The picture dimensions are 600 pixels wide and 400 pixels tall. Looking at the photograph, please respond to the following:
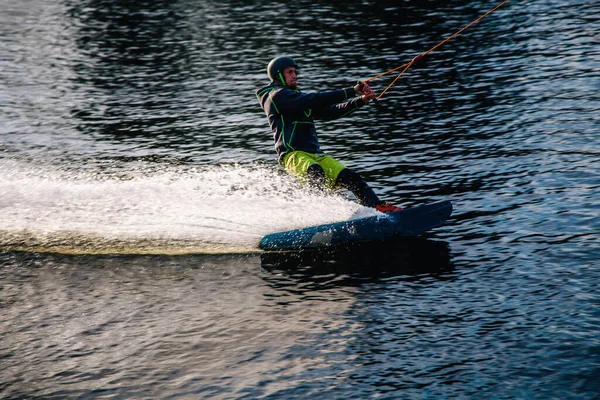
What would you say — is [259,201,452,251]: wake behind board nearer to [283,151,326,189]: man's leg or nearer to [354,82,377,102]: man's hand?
[283,151,326,189]: man's leg

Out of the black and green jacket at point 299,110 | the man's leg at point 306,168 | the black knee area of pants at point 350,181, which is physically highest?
the black and green jacket at point 299,110

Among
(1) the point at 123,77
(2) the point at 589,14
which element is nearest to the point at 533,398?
(1) the point at 123,77

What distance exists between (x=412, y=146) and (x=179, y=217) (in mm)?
5413

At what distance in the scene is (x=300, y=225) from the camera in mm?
11984

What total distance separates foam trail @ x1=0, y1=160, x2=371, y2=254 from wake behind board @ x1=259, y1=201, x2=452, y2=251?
0.44m

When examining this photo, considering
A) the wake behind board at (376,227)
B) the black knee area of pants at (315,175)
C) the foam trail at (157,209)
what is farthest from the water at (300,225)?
the black knee area of pants at (315,175)

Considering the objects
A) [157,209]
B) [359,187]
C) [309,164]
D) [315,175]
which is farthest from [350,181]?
[157,209]

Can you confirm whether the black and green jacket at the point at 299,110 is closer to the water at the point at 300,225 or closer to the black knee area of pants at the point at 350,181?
the black knee area of pants at the point at 350,181

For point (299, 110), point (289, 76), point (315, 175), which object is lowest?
point (315, 175)

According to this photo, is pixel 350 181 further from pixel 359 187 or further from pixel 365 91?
pixel 365 91

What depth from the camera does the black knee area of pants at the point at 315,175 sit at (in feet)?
38.7

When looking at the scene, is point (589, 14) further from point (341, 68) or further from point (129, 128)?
point (129, 128)

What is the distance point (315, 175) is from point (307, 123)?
3.04 ft

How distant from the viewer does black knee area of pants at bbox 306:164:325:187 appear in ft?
38.7
